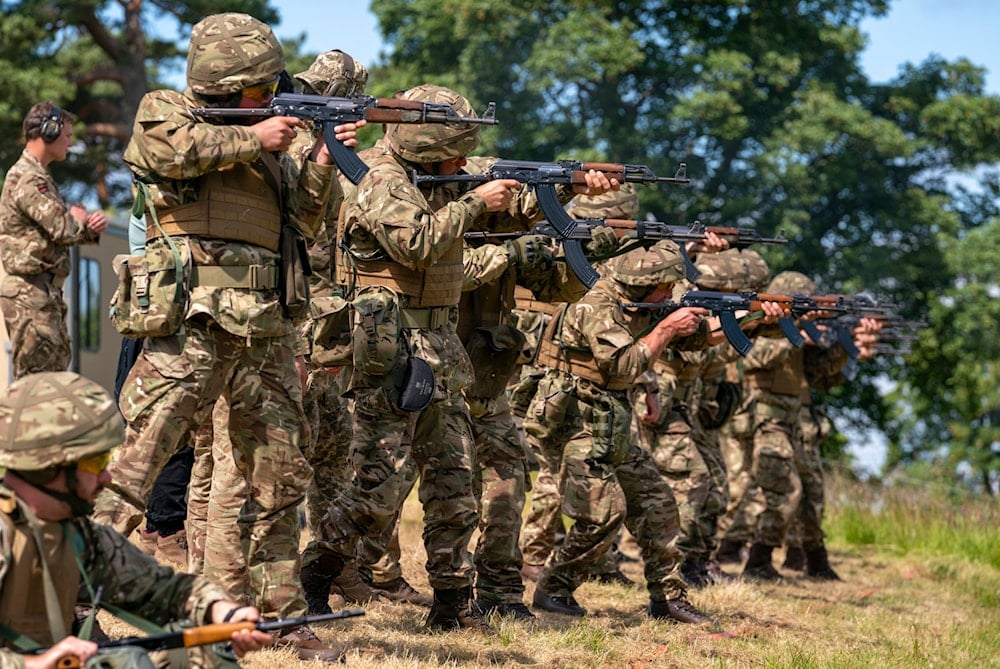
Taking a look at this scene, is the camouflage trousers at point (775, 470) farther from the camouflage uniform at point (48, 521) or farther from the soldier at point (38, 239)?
the camouflage uniform at point (48, 521)

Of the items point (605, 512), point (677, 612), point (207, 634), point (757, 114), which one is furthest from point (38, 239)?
point (757, 114)

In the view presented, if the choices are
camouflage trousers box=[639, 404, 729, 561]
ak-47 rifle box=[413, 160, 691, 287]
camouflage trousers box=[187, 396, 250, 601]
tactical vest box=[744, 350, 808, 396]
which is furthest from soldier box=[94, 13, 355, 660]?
tactical vest box=[744, 350, 808, 396]

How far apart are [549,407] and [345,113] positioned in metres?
2.59

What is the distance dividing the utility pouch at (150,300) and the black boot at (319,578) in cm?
178

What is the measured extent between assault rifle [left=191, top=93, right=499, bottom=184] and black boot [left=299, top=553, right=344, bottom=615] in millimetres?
1938

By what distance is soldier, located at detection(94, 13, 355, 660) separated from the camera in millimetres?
6039

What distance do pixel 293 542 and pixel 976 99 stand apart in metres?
22.4

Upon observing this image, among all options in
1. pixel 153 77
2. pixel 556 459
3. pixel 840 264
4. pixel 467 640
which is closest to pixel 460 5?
pixel 840 264

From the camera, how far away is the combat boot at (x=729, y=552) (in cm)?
1249

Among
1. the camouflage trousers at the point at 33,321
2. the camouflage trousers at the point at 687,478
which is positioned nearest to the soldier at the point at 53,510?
the camouflage trousers at the point at 33,321

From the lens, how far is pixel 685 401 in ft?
34.9

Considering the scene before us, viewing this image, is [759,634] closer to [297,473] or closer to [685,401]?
[685,401]

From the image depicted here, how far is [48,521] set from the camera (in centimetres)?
440

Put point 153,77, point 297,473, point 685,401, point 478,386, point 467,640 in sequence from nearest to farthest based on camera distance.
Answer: point 297,473 < point 467,640 < point 478,386 < point 685,401 < point 153,77
